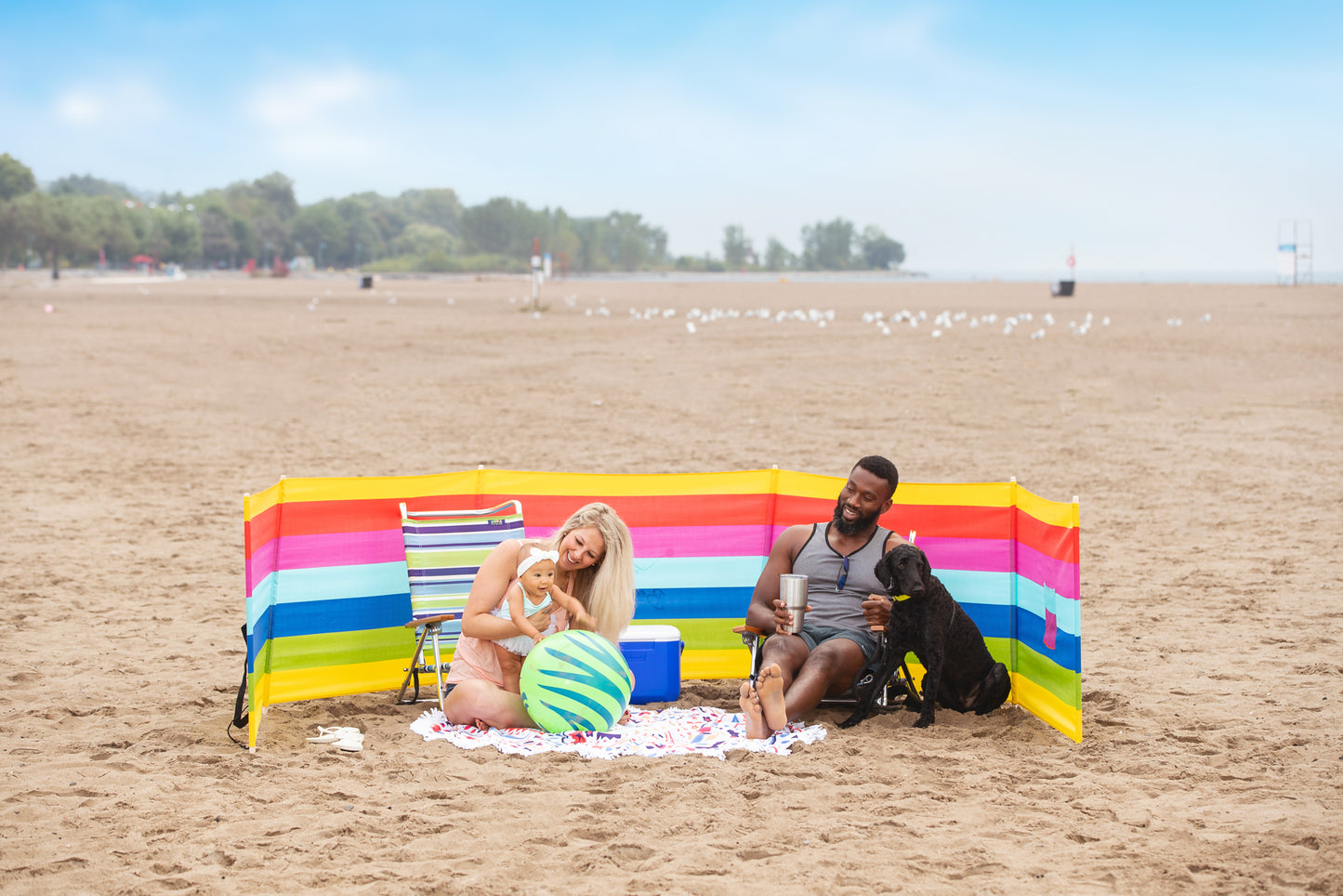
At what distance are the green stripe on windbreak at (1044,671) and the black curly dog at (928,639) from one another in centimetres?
14

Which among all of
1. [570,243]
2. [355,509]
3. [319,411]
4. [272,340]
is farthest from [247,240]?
[355,509]

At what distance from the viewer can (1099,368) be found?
1923 centimetres

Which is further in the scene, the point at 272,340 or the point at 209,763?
the point at 272,340

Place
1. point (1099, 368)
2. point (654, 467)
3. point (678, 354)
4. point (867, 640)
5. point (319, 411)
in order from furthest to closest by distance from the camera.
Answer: point (678, 354) < point (1099, 368) < point (319, 411) < point (654, 467) < point (867, 640)

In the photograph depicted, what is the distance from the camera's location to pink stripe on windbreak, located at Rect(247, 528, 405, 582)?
5406mm

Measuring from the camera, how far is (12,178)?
400ft

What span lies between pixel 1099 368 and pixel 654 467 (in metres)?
10.4

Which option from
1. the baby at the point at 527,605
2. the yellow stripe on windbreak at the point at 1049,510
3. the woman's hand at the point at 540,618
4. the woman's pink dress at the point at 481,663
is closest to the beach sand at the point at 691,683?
the woman's pink dress at the point at 481,663

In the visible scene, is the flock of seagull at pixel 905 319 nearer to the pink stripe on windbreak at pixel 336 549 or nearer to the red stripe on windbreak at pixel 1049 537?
the red stripe on windbreak at pixel 1049 537

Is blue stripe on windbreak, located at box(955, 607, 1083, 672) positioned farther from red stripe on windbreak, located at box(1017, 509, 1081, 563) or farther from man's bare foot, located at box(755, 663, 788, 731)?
man's bare foot, located at box(755, 663, 788, 731)

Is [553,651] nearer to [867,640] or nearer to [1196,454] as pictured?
[867,640]

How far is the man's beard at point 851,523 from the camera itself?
5.35 metres

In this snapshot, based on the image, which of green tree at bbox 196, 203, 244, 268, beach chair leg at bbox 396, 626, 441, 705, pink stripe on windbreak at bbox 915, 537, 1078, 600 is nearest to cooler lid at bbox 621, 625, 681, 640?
beach chair leg at bbox 396, 626, 441, 705

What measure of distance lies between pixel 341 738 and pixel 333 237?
150438 mm
